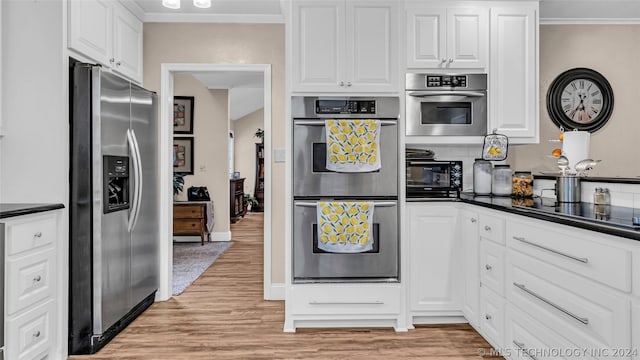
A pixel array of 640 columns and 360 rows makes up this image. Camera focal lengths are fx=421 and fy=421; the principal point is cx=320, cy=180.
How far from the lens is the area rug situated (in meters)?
4.19

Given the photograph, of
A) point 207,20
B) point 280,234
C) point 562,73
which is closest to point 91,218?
point 280,234

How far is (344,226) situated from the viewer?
2.79m

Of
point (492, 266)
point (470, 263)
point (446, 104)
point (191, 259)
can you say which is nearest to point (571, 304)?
point (492, 266)

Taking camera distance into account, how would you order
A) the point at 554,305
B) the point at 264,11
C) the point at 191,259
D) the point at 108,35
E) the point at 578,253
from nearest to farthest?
the point at 578,253, the point at 554,305, the point at 108,35, the point at 264,11, the point at 191,259

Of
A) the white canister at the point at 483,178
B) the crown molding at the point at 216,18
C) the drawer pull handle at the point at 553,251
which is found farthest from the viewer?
the crown molding at the point at 216,18

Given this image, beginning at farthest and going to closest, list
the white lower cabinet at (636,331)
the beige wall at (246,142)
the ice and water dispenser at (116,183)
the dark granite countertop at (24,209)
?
the beige wall at (246,142) → the ice and water dispenser at (116,183) → the dark granite countertop at (24,209) → the white lower cabinet at (636,331)

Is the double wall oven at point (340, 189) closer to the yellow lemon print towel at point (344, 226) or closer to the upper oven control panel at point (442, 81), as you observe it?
the yellow lemon print towel at point (344, 226)

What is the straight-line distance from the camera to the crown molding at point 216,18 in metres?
3.51

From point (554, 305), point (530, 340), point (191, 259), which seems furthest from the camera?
point (191, 259)

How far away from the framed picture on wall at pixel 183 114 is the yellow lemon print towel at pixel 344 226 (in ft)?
14.6

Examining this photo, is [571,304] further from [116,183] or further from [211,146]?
[211,146]

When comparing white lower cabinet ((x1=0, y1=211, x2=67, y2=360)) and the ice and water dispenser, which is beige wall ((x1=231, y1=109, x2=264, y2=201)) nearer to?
the ice and water dispenser

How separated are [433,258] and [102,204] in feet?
7.04

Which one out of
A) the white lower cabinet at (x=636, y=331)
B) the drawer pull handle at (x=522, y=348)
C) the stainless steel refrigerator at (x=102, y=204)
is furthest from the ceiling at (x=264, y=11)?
the white lower cabinet at (x=636, y=331)
